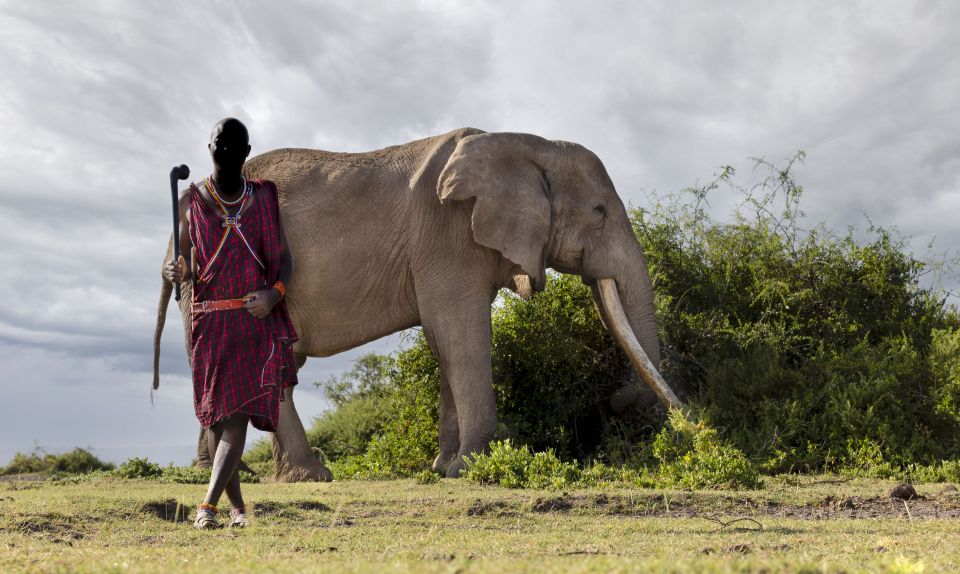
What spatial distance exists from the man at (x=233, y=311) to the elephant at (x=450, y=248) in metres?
4.08

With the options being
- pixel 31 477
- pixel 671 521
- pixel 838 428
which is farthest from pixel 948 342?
pixel 31 477

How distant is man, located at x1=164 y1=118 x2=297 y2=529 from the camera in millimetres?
5387

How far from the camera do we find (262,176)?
405 inches

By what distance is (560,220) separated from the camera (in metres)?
10.3

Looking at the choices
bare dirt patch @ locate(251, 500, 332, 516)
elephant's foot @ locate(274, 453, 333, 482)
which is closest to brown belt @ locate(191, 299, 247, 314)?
bare dirt patch @ locate(251, 500, 332, 516)

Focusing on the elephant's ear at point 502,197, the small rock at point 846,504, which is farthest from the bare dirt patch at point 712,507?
the elephant's ear at point 502,197

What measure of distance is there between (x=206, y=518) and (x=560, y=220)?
19.7ft

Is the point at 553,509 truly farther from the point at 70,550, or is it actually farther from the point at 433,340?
the point at 433,340

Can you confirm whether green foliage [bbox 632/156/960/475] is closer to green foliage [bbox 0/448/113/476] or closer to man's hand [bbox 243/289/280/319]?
man's hand [bbox 243/289/280/319]

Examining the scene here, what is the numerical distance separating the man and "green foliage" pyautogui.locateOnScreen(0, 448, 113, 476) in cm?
1096

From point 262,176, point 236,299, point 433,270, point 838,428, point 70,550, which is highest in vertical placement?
point 262,176

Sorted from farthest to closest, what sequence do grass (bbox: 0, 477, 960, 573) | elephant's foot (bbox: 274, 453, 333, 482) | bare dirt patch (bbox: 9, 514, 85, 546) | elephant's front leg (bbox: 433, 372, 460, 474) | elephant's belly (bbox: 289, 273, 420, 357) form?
1. elephant's front leg (bbox: 433, 372, 460, 474)
2. elephant's belly (bbox: 289, 273, 420, 357)
3. elephant's foot (bbox: 274, 453, 333, 482)
4. bare dirt patch (bbox: 9, 514, 85, 546)
5. grass (bbox: 0, 477, 960, 573)

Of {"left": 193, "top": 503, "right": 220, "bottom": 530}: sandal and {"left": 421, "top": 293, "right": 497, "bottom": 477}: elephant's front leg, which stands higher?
{"left": 421, "top": 293, "right": 497, "bottom": 477}: elephant's front leg

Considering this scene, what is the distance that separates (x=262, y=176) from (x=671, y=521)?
6488 millimetres
